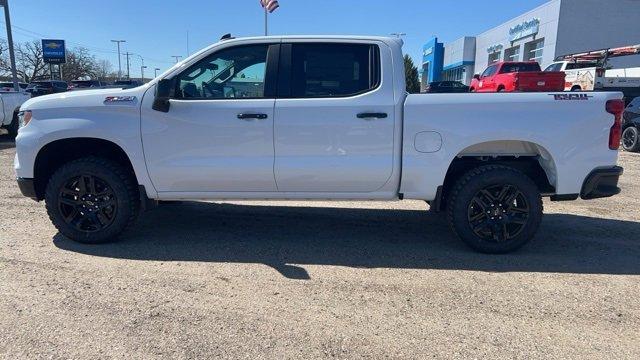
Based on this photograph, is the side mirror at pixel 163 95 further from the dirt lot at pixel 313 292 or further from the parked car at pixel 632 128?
the parked car at pixel 632 128

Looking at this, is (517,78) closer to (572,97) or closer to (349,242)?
(572,97)

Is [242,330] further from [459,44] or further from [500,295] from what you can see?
[459,44]

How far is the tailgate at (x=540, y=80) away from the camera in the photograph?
1678 cm

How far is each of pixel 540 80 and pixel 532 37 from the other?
24194 millimetres

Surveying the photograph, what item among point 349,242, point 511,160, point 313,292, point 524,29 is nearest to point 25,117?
point 313,292

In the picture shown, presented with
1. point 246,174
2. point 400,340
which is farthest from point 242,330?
point 246,174

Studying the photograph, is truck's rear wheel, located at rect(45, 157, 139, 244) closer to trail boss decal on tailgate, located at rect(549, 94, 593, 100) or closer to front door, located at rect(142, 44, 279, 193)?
front door, located at rect(142, 44, 279, 193)

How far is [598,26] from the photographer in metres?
34.4

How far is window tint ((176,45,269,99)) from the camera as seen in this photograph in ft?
15.3

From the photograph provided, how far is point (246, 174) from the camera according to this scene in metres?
4.65

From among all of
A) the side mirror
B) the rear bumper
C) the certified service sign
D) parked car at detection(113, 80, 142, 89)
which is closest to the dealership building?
parked car at detection(113, 80, 142, 89)

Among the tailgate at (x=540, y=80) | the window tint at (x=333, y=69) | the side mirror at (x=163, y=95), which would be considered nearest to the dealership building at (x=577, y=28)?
the tailgate at (x=540, y=80)

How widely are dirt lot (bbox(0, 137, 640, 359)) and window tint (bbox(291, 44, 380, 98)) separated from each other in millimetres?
1575

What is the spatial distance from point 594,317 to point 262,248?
2909 millimetres
